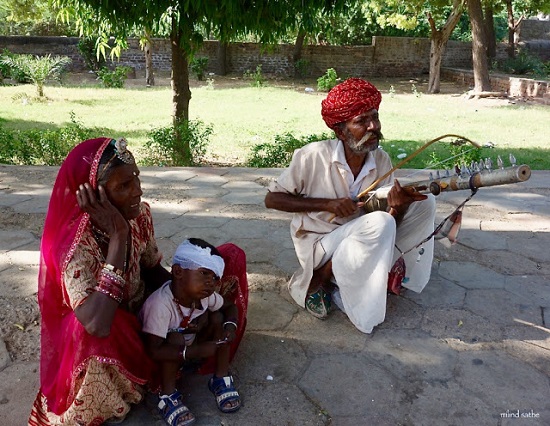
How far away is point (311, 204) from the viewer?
2.76m

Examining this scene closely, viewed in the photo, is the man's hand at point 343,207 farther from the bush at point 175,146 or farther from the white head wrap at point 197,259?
the bush at point 175,146

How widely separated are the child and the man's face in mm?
966

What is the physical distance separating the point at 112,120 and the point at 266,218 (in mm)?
7078

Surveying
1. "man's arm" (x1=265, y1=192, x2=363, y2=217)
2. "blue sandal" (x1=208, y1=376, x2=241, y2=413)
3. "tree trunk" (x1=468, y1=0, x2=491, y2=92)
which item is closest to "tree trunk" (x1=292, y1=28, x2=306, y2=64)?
"tree trunk" (x1=468, y1=0, x2=491, y2=92)

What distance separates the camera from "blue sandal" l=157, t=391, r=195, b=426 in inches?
78.7

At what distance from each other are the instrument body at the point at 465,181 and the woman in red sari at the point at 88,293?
1272 millimetres

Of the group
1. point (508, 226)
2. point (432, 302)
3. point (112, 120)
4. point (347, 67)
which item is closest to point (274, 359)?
point (432, 302)

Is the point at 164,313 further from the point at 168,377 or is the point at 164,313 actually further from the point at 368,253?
the point at 368,253

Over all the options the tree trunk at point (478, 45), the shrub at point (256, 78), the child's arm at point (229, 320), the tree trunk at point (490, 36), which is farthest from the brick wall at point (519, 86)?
the child's arm at point (229, 320)

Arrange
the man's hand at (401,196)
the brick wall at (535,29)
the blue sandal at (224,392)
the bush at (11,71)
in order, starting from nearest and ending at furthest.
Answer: the blue sandal at (224,392) < the man's hand at (401,196) < the bush at (11,71) < the brick wall at (535,29)

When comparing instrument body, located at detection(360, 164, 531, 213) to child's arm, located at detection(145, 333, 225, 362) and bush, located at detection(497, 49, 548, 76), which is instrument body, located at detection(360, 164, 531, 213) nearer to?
child's arm, located at detection(145, 333, 225, 362)

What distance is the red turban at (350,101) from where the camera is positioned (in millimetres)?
2594

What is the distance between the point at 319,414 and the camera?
211cm

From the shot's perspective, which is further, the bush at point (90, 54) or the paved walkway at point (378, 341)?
the bush at point (90, 54)
